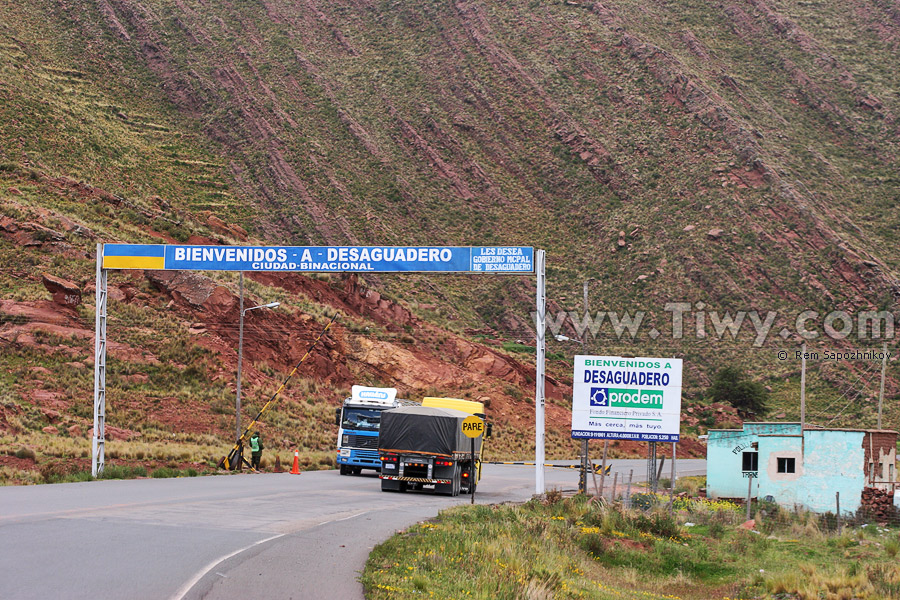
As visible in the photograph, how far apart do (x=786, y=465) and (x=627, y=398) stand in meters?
12.6

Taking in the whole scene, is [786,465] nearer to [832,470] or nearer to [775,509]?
[832,470]

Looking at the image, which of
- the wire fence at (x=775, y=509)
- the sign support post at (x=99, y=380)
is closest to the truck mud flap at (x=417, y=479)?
the wire fence at (x=775, y=509)

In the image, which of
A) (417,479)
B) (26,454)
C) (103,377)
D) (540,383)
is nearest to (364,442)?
(417,479)

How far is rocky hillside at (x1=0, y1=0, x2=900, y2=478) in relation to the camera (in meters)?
50.8

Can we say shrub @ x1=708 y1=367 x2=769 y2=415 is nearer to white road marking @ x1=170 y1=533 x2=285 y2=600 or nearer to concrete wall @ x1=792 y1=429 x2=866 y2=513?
concrete wall @ x1=792 y1=429 x2=866 y2=513

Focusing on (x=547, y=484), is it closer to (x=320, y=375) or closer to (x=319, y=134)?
(x=320, y=375)

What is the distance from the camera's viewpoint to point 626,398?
23.9m

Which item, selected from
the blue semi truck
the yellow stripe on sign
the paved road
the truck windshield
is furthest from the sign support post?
the truck windshield

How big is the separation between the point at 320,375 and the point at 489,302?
2555 cm

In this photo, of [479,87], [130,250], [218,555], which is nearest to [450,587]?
[218,555]

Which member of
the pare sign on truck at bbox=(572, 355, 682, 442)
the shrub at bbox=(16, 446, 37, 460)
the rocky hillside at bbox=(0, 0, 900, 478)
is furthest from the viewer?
the rocky hillside at bbox=(0, 0, 900, 478)

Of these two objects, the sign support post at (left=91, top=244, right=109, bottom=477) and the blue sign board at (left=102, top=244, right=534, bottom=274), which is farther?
the sign support post at (left=91, top=244, right=109, bottom=477)

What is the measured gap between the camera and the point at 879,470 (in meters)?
33.1

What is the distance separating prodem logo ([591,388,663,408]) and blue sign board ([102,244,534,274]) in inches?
162
